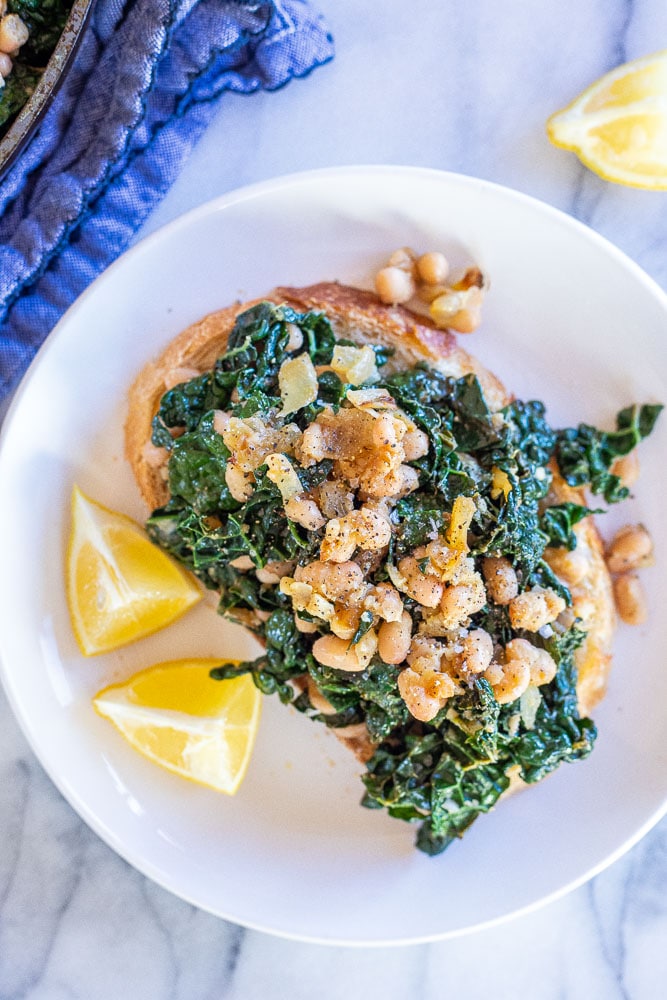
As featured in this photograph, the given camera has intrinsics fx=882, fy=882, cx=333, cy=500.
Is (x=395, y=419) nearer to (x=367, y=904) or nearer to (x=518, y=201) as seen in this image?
(x=518, y=201)

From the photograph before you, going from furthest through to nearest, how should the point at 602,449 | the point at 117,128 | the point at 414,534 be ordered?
1. the point at 602,449
2. the point at 117,128
3. the point at 414,534

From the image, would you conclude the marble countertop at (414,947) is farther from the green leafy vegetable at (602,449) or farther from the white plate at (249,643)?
the green leafy vegetable at (602,449)

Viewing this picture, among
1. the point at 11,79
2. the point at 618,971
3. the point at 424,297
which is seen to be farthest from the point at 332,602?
the point at 618,971

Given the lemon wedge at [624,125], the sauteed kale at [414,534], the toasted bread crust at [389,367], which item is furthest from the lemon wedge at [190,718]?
the lemon wedge at [624,125]

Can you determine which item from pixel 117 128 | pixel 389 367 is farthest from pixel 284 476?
pixel 117 128

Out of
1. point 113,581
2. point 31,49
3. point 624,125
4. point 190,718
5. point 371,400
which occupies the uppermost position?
point 31,49

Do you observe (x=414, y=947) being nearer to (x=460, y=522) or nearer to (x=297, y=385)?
(x=460, y=522)

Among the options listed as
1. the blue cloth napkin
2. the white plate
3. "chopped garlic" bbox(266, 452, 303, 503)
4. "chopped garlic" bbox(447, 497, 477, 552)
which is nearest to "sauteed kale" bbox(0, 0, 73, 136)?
the blue cloth napkin
